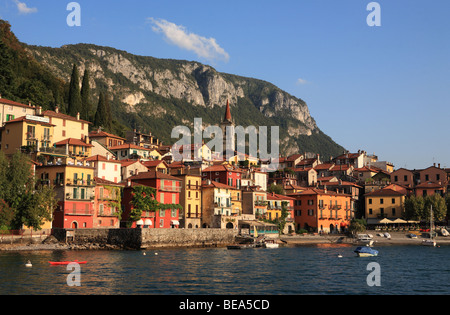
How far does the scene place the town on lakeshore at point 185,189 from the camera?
2825 inches

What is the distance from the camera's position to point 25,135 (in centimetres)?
8006

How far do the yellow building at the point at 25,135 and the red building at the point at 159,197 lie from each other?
49.0 ft

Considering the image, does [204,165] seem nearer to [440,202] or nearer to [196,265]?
[440,202]

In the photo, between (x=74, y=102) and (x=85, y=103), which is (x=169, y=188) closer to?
(x=74, y=102)

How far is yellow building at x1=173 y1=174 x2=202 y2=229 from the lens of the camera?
84.4 m

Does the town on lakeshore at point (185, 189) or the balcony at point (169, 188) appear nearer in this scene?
the town on lakeshore at point (185, 189)

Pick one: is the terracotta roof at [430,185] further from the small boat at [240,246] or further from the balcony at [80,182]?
the balcony at [80,182]

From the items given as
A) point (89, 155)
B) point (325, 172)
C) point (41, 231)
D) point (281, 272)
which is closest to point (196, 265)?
point (281, 272)

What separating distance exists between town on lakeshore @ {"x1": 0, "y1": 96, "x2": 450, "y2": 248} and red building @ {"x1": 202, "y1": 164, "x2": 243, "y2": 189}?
193 millimetres

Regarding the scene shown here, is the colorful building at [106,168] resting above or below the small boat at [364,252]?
above

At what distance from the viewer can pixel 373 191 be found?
116 m

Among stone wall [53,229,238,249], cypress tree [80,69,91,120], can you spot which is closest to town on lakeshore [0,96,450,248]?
stone wall [53,229,238,249]

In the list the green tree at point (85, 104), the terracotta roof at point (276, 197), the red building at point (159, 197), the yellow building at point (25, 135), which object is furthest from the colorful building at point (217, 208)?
the green tree at point (85, 104)
